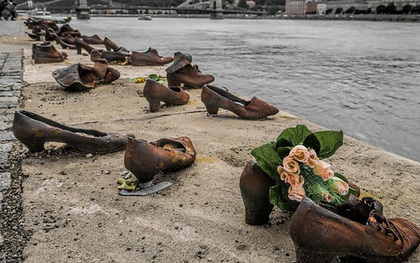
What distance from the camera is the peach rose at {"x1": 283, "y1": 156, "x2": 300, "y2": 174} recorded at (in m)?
1.88

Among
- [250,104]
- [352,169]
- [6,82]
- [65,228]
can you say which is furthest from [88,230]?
[6,82]

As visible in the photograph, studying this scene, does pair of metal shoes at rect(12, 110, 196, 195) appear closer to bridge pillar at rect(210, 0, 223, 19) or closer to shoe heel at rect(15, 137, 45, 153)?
shoe heel at rect(15, 137, 45, 153)

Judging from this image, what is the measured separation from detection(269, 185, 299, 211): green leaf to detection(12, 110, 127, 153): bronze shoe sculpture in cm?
157

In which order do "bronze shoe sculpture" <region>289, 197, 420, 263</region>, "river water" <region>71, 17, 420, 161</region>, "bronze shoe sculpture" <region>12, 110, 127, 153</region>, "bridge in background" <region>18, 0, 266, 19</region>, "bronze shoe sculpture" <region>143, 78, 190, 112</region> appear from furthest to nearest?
"bridge in background" <region>18, 0, 266, 19</region>, "river water" <region>71, 17, 420, 161</region>, "bronze shoe sculpture" <region>143, 78, 190, 112</region>, "bronze shoe sculpture" <region>12, 110, 127, 153</region>, "bronze shoe sculpture" <region>289, 197, 420, 263</region>

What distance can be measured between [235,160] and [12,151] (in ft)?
5.35

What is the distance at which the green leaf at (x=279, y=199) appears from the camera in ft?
6.56

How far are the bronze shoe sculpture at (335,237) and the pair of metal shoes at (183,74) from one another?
13.5ft

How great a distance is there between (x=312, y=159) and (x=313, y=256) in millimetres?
419

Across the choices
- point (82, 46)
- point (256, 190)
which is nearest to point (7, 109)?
point (256, 190)

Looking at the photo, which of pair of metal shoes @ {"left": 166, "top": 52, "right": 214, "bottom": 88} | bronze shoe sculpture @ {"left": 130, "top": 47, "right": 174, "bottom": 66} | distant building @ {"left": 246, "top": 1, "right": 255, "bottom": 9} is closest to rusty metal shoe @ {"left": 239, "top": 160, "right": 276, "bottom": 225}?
pair of metal shoes @ {"left": 166, "top": 52, "right": 214, "bottom": 88}

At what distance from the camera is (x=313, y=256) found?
5.65 ft

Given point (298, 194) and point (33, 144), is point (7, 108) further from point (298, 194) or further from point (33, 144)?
point (298, 194)

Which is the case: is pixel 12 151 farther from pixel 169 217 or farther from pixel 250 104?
pixel 250 104

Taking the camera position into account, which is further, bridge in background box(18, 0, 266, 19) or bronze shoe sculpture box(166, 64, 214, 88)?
bridge in background box(18, 0, 266, 19)
